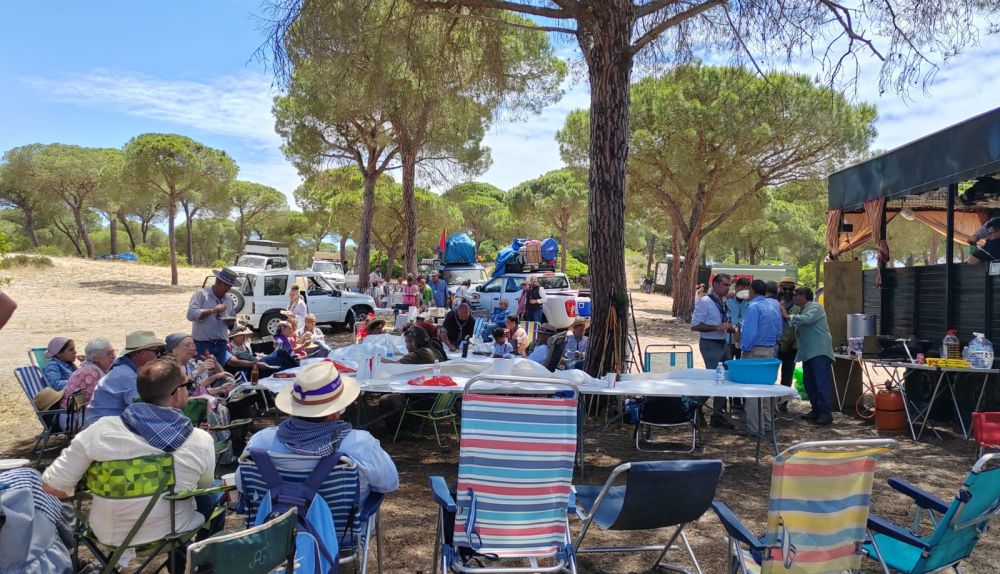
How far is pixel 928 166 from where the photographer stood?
22.8 ft

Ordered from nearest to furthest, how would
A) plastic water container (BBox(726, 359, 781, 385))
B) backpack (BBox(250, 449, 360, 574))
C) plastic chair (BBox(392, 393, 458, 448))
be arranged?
backpack (BBox(250, 449, 360, 574)), plastic water container (BBox(726, 359, 781, 385)), plastic chair (BBox(392, 393, 458, 448))

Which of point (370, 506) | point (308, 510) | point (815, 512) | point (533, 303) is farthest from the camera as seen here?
point (533, 303)

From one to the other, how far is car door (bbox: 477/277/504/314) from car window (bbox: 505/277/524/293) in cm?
19

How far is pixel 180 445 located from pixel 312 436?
557mm

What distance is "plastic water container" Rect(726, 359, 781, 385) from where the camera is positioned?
528cm

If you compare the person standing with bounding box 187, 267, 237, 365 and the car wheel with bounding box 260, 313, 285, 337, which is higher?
the person standing with bounding box 187, 267, 237, 365

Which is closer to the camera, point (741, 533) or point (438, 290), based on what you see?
point (741, 533)

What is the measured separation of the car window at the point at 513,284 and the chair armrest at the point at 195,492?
44.2 ft

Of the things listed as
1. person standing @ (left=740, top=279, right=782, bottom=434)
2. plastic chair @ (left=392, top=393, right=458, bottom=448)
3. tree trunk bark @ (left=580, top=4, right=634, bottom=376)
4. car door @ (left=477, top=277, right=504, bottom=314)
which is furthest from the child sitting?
car door @ (left=477, top=277, right=504, bottom=314)

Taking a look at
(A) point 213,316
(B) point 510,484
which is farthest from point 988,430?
Answer: (A) point 213,316

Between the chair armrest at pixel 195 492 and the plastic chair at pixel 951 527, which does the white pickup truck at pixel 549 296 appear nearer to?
the plastic chair at pixel 951 527

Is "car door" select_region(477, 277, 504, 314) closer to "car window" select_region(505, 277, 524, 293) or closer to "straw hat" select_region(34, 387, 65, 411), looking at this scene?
"car window" select_region(505, 277, 524, 293)

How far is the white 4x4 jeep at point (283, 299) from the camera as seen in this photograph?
46.0 feet

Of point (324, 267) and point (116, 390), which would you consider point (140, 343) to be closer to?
point (116, 390)
